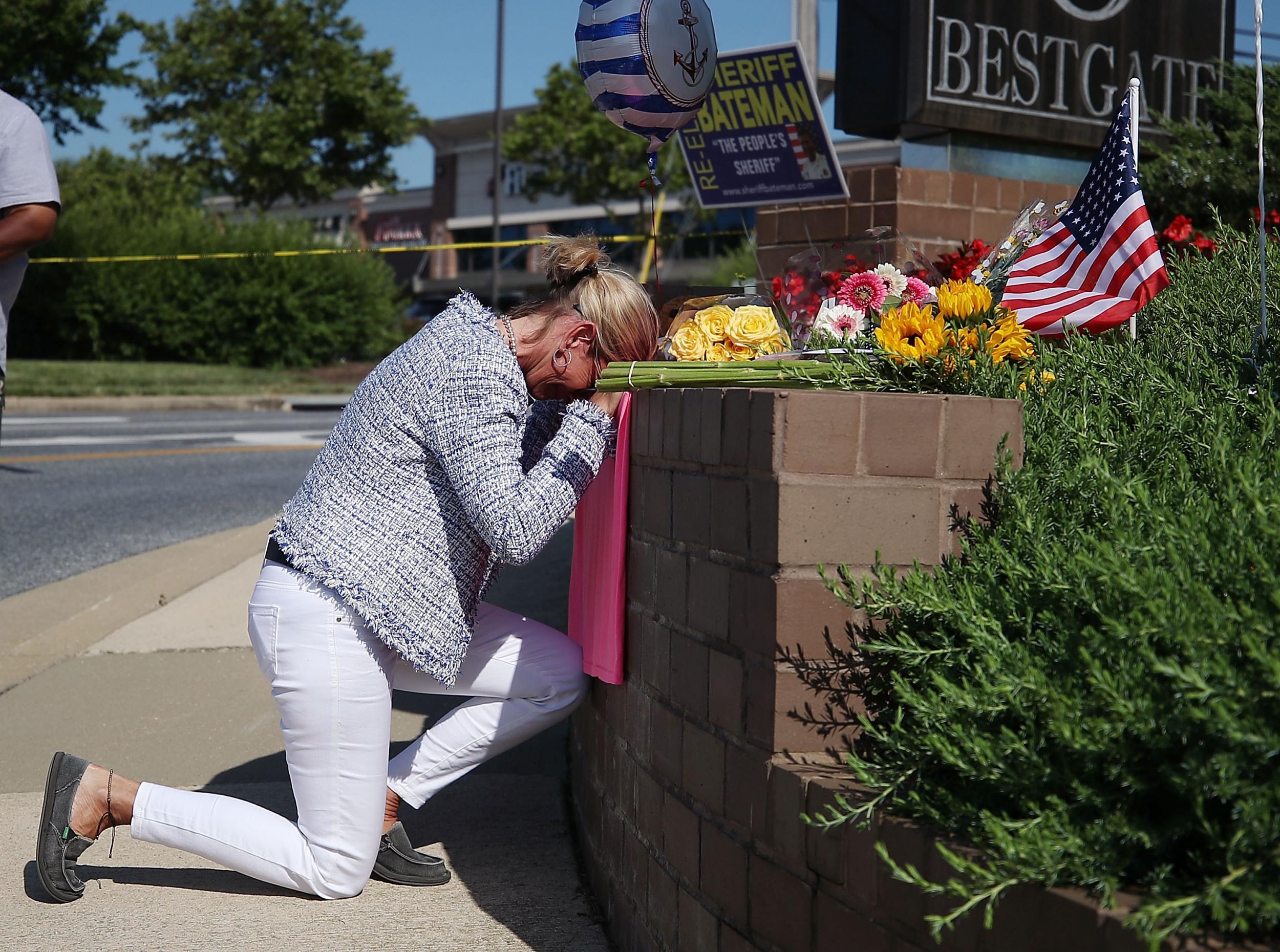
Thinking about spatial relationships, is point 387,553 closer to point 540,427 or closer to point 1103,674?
point 540,427

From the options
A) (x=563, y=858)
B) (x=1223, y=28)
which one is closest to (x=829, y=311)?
(x=563, y=858)

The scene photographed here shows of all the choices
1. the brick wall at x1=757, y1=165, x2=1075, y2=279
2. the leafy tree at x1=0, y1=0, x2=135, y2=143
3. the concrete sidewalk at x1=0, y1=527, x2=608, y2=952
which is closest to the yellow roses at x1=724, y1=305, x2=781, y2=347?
the concrete sidewalk at x1=0, y1=527, x2=608, y2=952

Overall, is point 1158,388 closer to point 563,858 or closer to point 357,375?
point 563,858

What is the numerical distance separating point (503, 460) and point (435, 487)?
0.22 m

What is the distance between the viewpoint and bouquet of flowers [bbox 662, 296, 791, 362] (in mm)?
3016

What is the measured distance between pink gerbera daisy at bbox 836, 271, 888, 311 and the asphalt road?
4661 mm

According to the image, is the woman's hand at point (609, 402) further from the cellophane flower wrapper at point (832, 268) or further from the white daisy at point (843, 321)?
the cellophane flower wrapper at point (832, 268)

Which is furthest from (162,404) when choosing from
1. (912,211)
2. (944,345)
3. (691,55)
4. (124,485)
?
(944,345)

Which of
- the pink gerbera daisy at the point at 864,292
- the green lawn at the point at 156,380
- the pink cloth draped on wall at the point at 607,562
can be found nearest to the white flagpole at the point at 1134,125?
the pink gerbera daisy at the point at 864,292

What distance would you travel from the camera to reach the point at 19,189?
4.12m

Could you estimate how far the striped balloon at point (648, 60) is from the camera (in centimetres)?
444

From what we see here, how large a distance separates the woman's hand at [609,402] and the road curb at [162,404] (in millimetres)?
14470

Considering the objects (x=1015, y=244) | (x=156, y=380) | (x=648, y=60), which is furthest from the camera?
(x=156, y=380)

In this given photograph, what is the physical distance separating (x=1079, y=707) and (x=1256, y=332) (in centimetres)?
161
